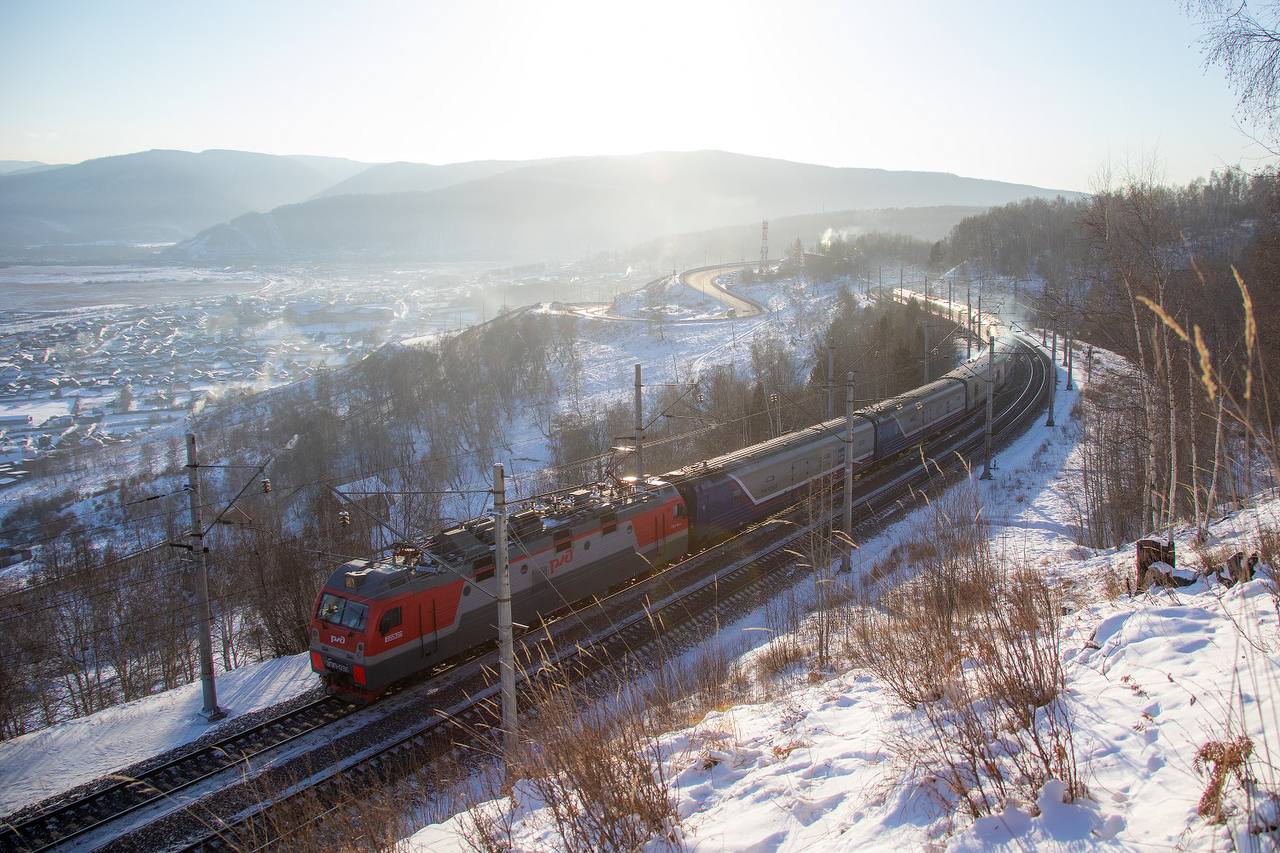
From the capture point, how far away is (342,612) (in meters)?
13.7

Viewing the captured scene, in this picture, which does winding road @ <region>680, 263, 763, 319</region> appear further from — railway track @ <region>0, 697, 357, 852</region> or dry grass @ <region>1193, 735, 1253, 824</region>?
dry grass @ <region>1193, 735, 1253, 824</region>

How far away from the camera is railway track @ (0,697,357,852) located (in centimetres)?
1062

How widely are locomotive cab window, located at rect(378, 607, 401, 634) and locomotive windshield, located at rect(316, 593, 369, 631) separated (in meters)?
0.31

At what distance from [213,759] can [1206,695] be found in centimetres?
1427

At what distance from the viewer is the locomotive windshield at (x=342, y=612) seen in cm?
1340

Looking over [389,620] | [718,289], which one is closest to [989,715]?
[389,620]

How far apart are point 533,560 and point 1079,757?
40.8 feet

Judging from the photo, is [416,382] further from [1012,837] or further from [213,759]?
[1012,837]

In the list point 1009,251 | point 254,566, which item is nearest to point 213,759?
point 254,566

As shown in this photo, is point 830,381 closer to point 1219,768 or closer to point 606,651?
point 606,651

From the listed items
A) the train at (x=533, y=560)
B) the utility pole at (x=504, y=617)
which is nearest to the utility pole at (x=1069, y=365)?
the train at (x=533, y=560)

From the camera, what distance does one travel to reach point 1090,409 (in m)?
38.2

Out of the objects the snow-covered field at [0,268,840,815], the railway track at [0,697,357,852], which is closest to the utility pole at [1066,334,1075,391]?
the snow-covered field at [0,268,840,815]

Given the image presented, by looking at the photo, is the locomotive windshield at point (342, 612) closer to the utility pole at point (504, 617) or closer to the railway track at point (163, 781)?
the railway track at point (163, 781)
